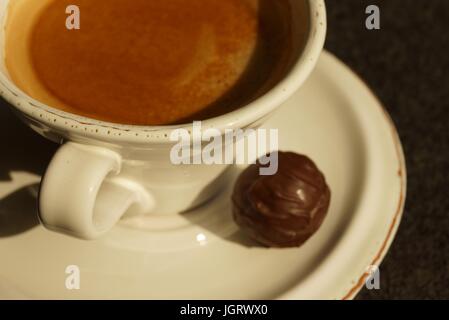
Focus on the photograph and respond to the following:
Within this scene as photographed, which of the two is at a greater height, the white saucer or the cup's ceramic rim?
the cup's ceramic rim

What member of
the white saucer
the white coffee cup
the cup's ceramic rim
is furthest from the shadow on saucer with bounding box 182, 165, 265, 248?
the cup's ceramic rim

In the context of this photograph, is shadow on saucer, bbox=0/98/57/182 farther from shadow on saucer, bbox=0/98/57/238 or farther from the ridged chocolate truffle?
the ridged chocolate truffle

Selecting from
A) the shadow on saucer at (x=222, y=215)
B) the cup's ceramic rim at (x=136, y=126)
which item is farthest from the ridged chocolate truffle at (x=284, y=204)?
the cup's ceramic rim at (x=136, y=126)

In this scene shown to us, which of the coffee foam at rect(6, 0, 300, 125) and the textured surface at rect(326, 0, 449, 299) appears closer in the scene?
the coffee foam at rect(6, 0, 300, 125)

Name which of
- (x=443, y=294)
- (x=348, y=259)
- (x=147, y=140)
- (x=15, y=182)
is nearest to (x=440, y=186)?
(x=443, y=294)

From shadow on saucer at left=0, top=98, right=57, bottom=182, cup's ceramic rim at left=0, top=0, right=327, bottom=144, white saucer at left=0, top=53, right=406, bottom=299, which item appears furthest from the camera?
shadow on saucer at left=0, top=98, right=57, bottom=182

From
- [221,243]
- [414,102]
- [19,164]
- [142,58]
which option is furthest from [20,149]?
[414,102]

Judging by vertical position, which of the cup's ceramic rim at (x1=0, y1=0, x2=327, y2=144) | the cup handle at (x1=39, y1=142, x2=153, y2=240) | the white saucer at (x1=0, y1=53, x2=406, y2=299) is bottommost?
the white saucer at (x1=0, y1=53, x2=406, y2=299)
